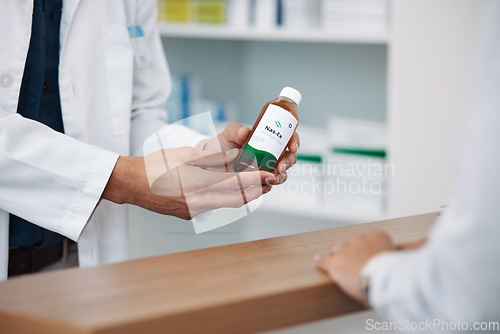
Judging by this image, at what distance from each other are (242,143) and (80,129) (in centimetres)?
34

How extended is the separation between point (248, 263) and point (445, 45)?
3.94 ft

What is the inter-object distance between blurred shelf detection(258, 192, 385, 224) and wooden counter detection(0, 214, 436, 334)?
3.61 feet

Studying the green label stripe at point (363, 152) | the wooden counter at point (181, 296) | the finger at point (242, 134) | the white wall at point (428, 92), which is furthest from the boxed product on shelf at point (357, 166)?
the wooden counter at point (181, 296)

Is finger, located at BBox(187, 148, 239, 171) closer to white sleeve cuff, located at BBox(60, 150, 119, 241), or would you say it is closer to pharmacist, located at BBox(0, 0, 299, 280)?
pharmacist, located at BBox(0, 0, 299, 280)

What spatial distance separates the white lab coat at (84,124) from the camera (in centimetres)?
93

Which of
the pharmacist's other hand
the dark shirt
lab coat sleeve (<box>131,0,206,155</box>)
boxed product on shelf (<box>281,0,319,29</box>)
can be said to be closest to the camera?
the pharmacist's other hand

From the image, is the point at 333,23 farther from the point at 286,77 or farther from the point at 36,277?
the point at 36,277

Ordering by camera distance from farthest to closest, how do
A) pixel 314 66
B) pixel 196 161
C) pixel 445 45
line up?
pixel 314 66 < pixel 445 45 < pixel 196 161

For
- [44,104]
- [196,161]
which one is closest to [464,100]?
[196,161]

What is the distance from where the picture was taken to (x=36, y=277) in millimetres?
644

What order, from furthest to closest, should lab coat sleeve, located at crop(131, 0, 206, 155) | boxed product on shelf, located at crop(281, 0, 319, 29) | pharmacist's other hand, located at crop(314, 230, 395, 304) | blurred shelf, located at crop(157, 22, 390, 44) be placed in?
boxed product on shelf, located at crop(281, 0, 319, 29), blurred shelf, located at crop(157, 22, 390, 44), lab coat sleeve, located at crop(131, 0, 206, 155), pharmacist's other hand, located at crop(314, 230, 395, 304)

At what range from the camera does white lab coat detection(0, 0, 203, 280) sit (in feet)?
3.06

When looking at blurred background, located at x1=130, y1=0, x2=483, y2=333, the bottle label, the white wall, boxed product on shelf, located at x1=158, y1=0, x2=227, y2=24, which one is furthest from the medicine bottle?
boxed product on shelf, located at x1=158, y1=0, x2=227, y2=24

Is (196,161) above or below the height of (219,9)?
below
